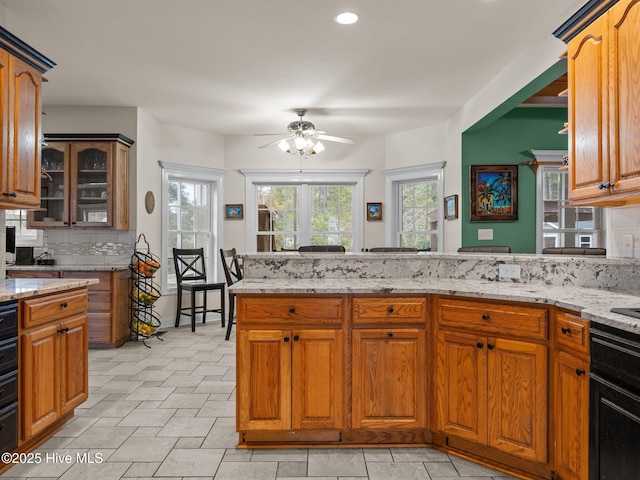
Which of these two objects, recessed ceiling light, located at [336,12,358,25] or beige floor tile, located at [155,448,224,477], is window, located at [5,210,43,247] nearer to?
beige floor tile, located at [155,448,224,477]

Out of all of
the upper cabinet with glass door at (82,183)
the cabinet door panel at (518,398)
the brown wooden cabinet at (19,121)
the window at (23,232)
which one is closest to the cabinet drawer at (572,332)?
the cabinet door panel at (518,398)

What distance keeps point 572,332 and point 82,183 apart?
191 inches

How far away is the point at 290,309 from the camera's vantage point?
92.6 inches

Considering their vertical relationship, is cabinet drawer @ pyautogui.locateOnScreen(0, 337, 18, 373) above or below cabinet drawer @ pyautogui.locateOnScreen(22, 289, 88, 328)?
below

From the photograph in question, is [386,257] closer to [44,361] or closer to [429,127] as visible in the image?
[44,361]

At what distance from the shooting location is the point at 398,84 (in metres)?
4.31

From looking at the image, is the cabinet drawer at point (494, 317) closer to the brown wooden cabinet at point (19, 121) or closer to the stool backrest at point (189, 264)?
the brown wooden cabinet at point (19, 121)

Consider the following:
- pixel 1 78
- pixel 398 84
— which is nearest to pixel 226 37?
pixel 1 78

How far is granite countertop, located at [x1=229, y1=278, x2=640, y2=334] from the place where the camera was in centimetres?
188

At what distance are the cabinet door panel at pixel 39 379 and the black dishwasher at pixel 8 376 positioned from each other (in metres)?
0.06

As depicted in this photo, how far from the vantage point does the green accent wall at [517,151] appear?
16.6 ft

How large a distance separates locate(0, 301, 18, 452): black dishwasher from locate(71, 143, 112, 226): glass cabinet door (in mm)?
2759

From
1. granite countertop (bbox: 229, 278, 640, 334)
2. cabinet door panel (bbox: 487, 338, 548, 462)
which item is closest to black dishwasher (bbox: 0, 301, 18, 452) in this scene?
granite countertop (bbox: 229, 278, 640, 334)

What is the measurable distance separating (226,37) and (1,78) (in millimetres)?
1524
